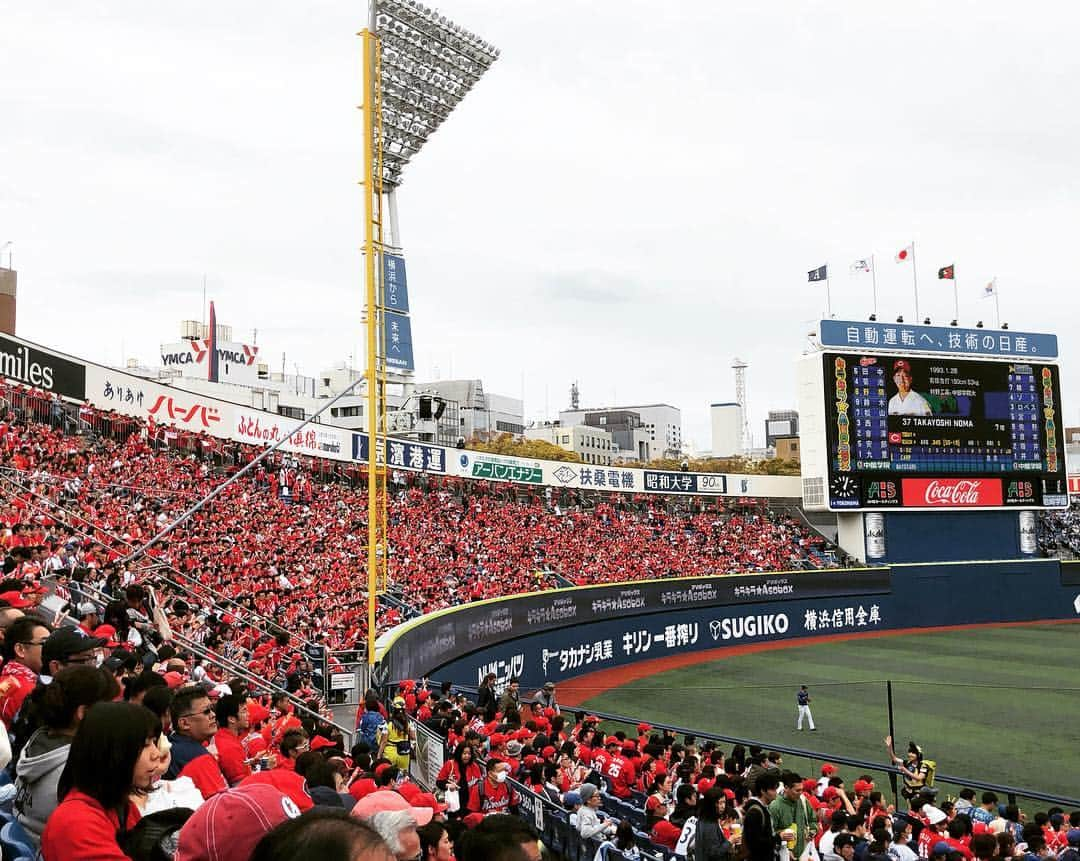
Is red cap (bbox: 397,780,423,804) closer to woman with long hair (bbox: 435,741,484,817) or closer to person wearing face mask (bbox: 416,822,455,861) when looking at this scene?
person wearing face mask (bbox: 416,822,455,861)

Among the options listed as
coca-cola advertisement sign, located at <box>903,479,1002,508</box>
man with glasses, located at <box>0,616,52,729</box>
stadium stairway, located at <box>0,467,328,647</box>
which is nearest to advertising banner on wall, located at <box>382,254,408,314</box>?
stadium stairway, located at <box>0,467,328,647</box>

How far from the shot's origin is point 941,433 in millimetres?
38594

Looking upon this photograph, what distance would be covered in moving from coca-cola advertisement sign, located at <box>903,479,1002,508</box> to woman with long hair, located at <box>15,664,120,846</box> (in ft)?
129

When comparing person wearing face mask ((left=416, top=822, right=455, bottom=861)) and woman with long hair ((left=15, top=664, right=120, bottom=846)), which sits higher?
woman with long hair ((left=15, top=664, right=120, bottom=846))

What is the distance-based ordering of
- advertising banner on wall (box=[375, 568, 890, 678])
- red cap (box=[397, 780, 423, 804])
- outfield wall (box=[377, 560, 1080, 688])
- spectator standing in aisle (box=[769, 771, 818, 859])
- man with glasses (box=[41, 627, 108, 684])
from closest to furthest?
man with glasses (box=[41, 627, 108, 684]), red cap (box=[397, 780, 423, 804]), spectator standing in aisle (box=[769, 771, 818, 859]), advertising banner on wall (box=[375, 568, 890, 678]), outfield wall (box=[377, 560, 1080, 688])

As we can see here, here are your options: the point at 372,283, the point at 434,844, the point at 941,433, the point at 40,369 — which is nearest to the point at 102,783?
the point at 434,844

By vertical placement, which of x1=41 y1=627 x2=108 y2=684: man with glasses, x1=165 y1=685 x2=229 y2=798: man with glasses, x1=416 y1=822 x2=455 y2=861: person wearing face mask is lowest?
x1=416 y1=822 x2=455 y2=861: person wearing face mask

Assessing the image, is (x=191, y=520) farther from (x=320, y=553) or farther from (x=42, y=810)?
(x=42, y=810)

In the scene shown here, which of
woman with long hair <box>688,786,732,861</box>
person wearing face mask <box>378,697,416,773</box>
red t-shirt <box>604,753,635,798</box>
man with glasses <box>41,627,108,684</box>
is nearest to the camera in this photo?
man with glasses <box>41,627,108,684</box>

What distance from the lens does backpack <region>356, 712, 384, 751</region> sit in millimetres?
11298

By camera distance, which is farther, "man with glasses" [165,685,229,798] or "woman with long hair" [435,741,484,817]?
"woman with long hair" [435,741,484,817]

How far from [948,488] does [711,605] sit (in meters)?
13.3

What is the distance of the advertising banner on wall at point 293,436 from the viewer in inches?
1150

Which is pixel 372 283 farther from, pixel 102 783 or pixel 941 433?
pixel 941 433
